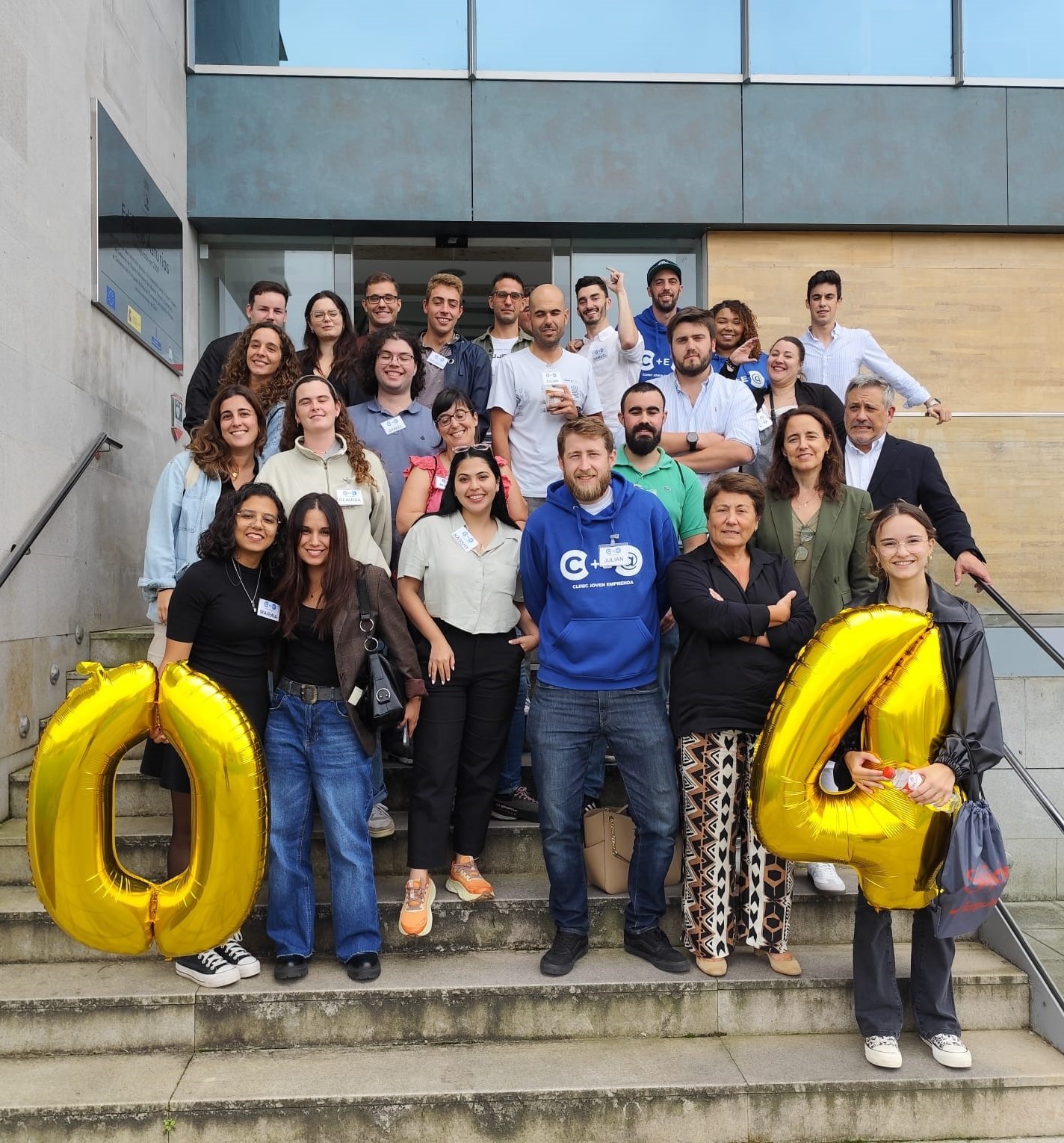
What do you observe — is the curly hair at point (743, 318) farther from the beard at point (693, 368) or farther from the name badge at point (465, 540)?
the name badge at point (465, 540)

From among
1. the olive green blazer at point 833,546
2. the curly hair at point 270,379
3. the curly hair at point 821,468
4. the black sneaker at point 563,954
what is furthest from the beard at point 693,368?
the black sneaker at point 563,954

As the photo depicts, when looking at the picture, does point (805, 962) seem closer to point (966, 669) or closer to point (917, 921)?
point (917, 921)

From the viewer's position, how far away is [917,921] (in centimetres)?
340

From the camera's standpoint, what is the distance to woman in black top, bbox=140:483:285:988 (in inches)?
138

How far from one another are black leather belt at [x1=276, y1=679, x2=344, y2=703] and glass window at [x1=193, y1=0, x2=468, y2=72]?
21.6 feet

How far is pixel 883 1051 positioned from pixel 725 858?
0.78 metres

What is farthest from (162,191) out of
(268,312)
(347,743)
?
(347,743)

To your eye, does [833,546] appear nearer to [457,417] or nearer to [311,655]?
[457,417]

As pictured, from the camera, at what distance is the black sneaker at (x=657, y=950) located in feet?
11.9

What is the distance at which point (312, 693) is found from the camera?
3.59m

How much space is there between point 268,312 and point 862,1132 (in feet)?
14.6

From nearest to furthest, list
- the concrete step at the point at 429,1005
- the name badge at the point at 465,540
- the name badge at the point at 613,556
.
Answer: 1. the concrete step at the point at 429,1005
2. the name badge at the point at 613,556
3. the name badge at the point at 465,540

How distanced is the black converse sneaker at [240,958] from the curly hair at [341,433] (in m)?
1.83

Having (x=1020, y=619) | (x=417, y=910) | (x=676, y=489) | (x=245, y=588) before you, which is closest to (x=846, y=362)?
(x=1020, y=619)
